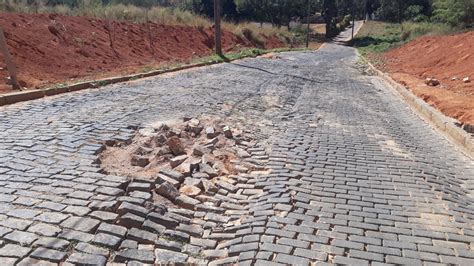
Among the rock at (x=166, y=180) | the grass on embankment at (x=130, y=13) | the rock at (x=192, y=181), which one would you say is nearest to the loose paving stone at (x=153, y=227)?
the rock at (x=166, y=180)

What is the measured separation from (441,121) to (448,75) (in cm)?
763

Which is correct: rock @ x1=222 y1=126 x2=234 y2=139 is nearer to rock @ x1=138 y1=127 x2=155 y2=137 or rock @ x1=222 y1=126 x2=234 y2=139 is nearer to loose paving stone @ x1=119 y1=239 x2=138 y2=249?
rock @ x1=138 y1=127 x2=155 y2=137

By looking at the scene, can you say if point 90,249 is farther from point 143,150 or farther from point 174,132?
point 174,132

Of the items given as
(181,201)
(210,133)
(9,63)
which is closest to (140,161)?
(181,201)

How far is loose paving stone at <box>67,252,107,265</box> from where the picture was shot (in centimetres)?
313

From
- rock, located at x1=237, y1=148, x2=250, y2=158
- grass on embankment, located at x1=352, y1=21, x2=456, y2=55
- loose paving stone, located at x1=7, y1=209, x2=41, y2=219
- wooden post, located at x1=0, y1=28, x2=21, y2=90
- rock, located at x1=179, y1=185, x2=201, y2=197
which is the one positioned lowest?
grass on embankment, located at x1=352, y1=21, x2=456, y2=55

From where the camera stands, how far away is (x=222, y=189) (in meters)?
4.75

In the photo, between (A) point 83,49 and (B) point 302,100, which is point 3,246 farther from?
(A) point 83,49

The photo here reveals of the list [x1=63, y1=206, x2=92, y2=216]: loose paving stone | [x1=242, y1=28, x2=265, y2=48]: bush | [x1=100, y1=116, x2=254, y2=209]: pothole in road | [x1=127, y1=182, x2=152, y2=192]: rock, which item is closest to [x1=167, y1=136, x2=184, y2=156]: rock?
[x1=100, y1=116, x2=254, y2=209]: pothole in road

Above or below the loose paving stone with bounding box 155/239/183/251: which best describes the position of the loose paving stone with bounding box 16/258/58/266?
above

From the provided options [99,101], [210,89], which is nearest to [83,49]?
[210,89]

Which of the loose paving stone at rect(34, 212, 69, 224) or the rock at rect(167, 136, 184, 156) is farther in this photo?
the rock at rect(167, 136, 184, 156)

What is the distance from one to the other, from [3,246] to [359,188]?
12.3ft

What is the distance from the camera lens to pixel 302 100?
37.7ft
